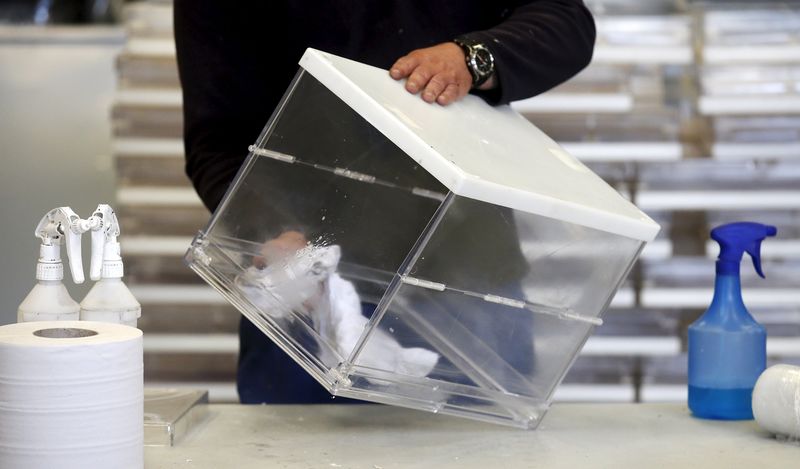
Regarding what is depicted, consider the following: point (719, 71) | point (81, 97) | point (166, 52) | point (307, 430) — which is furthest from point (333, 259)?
point (81, 97)

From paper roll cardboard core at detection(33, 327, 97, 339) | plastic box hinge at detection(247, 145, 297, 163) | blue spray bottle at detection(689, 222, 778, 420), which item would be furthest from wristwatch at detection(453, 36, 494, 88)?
paper roll cardboard core at detection(33, 327, 97, 339)

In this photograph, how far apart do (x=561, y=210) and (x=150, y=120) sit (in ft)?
4.41

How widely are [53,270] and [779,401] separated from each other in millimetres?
826

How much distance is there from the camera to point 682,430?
1314 mm

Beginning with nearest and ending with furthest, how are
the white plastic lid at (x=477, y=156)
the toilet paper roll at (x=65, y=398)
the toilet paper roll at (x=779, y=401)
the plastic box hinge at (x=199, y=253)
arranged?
the toilet paper roll at (x=65, y=398) → the white plastic lid at (x=477, y=156) → the toilet paper roll at (x=779, y=401) → the plastic box hinge at (x=199, y=253)

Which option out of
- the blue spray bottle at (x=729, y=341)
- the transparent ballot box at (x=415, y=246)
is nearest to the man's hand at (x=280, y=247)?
the transparent ballot box at (x=415, y=246)

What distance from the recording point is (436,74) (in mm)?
1290

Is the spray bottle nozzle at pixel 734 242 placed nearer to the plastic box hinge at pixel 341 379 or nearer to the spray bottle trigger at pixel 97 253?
the plastic box hinge at pixel 341 379

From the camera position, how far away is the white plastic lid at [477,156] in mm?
1082

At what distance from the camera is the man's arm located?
4.22 feet

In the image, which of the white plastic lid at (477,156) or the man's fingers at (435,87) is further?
the man's fingers at (435,87)

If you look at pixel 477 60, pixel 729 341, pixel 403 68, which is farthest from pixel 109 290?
pixel 729 341

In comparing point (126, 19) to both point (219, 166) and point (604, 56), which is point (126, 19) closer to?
point (219, 166)

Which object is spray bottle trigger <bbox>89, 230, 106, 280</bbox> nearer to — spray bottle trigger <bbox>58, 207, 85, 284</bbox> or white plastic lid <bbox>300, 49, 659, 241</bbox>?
spray bottle trigger <bbox>58, 207, 85, 284</bbox>
